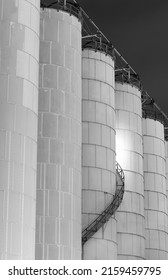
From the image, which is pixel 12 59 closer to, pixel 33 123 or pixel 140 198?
pixel 33 123

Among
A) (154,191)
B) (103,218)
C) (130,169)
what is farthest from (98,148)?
(154,191)

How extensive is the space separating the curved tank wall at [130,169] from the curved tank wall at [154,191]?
156 inches

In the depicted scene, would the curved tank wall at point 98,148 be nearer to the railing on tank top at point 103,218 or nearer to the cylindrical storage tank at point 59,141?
the railing on tank top at point 103,218

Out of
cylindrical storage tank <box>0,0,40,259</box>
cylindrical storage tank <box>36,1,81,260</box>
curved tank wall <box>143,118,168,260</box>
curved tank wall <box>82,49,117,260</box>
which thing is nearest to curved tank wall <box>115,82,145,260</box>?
curved tank wall <box>143,118,168,260</box>

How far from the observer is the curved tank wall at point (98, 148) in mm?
42062

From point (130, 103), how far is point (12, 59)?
19810 mm

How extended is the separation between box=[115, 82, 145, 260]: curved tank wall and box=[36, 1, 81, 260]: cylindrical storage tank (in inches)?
410

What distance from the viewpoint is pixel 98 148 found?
44.1 m

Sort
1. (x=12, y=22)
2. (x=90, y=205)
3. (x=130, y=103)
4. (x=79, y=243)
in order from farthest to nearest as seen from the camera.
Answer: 1. (x=130, y=103)
2. (x=90, y=205)
3. (x=79, y=243)
4. (x=12, y=22)

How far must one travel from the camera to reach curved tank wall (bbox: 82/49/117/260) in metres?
42.1

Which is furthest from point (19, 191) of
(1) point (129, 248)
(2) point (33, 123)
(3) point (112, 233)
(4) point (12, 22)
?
(1) point (129, 248)

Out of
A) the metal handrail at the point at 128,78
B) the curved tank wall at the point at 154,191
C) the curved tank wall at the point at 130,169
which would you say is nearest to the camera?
the curved tank wall at the point at 130,169

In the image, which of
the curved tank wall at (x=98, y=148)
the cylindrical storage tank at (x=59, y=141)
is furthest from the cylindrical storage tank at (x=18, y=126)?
the curved tank wall at (x=98, y=148)

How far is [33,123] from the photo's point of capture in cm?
3394
